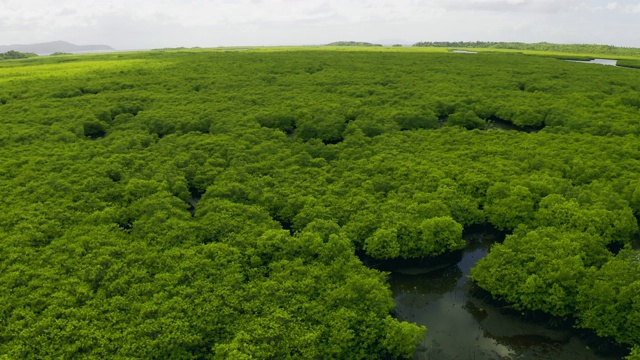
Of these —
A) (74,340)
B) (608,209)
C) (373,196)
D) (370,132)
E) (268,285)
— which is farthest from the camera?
(370,132)

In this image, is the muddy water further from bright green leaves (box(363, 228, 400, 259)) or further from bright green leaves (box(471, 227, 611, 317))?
bright green leaves (box(363, 228, 400, 259))

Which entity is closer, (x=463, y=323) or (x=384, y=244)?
(x=463, y=323)

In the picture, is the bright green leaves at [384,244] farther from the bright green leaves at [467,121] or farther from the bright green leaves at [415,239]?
the bright green leaves at [467,121]

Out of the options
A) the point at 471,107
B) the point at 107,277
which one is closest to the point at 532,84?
the point at 471,107

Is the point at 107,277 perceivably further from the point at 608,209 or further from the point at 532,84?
the point at 532,84

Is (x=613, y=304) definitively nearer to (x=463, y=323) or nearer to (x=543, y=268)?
(x=543, y=268)

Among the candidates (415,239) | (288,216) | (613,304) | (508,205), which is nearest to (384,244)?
(415,239)
